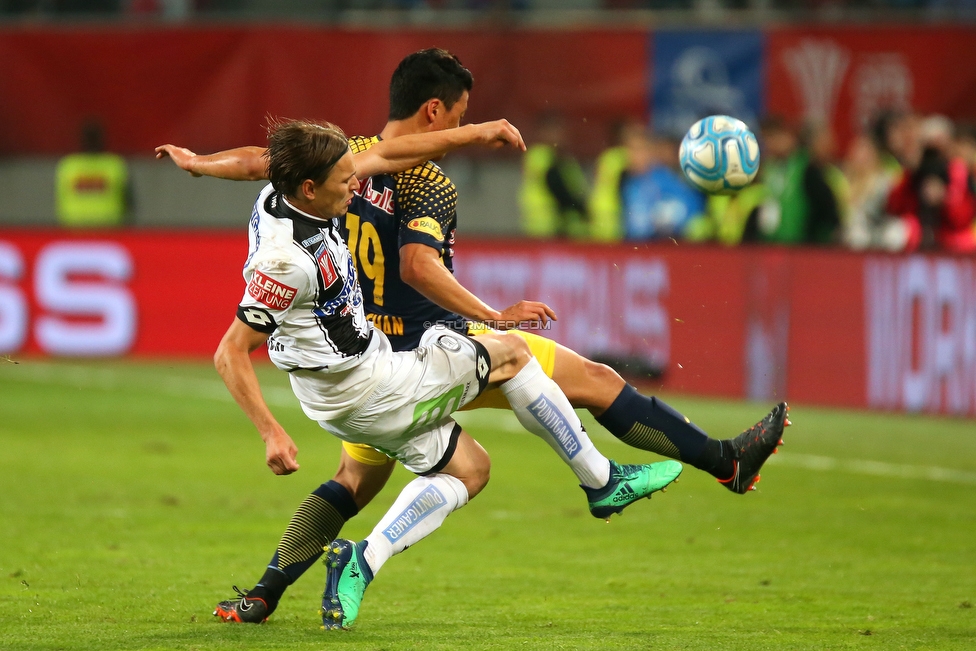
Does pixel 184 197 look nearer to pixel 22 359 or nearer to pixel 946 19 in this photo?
pixel 22 359

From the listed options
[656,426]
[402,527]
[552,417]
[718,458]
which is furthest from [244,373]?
[718,458]

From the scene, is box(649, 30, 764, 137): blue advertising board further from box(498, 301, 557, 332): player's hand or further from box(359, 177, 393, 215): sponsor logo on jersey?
box(498, 301, 557, 332): player's hand

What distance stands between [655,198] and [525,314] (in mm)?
9527

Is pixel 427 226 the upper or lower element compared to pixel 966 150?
lower

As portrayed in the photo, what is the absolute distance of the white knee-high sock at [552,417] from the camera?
5469 mm

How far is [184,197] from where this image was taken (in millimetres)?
17344

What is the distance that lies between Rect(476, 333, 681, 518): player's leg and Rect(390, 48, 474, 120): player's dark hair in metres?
0.99

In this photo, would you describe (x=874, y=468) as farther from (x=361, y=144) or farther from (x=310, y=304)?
(x=310, y=304)

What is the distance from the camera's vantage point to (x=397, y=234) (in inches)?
223

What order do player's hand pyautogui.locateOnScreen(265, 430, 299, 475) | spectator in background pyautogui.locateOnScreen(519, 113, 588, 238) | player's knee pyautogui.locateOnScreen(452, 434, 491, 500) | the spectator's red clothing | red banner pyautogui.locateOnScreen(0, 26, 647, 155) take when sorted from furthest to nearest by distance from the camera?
1. red banner pyautogui.locateOnScreen(0, 26, 647, 155)
2. spectator in background pyautogui.locateOnScreen(519, 113, 588, 238)
3. the spectator's red clothing
4. player's knee pyautogui.locateOnScreen(452, 434, 491, 500)
5. player's hand pyautogui.locateOnScreen(265, 430, 299, 475)

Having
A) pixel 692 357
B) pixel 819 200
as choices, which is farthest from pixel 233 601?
pixel 819 200

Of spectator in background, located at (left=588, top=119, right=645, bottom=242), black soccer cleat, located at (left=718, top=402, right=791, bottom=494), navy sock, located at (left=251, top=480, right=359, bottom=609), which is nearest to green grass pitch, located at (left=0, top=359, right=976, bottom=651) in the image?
navy sock, located at (left=251, top=480, right=359, bottom=609)

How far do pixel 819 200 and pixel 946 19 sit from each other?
16.0ft

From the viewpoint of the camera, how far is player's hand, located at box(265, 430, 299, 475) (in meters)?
4.84
